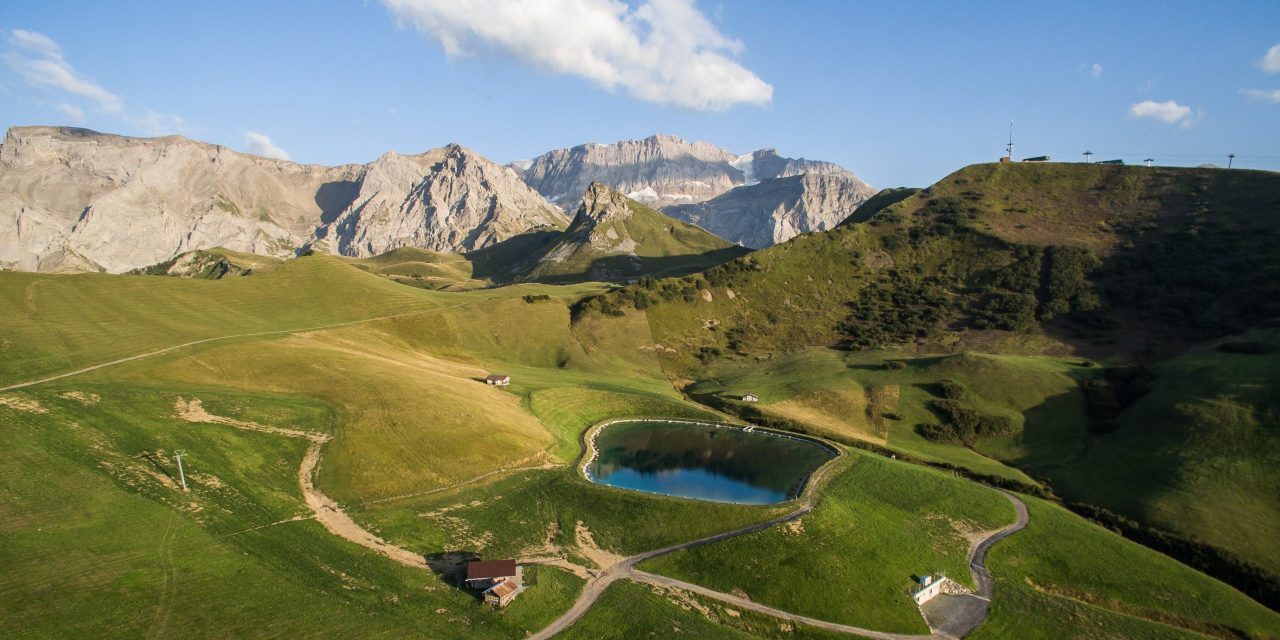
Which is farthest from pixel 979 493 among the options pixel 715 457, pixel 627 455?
pixel 627 455

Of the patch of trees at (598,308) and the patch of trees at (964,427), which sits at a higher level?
the patch of trees at (598,308)

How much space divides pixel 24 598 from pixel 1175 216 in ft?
745

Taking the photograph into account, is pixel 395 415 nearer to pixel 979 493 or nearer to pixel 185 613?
pixel 185 613

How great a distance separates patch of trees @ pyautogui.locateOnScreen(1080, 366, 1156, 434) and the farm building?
9022 cm

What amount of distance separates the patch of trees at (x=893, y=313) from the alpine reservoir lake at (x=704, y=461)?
5526cm

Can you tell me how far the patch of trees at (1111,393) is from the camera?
92.9 meters

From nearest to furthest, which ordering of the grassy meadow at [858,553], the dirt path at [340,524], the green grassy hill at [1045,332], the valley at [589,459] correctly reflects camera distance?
the valley at [589,459]
the dirt path at [340,524]
the grassy meadow at [858,553]
the green grassy hill at [1045,332]

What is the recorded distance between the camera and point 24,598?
128 ft

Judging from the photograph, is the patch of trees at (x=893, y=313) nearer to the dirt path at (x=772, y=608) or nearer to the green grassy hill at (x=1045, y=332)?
the green grassy hill at (x=1045, y=332)

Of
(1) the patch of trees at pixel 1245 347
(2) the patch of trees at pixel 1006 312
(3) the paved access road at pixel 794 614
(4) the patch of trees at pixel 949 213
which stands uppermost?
(4) the patch of trees at pixel 949 213

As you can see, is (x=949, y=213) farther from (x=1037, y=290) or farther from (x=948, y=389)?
(x=948, y=389)

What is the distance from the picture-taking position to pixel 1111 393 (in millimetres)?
98312

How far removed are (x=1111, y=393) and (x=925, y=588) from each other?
A: 68916 mm

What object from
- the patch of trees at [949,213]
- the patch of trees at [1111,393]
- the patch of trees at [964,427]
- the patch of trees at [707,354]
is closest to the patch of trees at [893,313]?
the patch of trees at [949,213]
